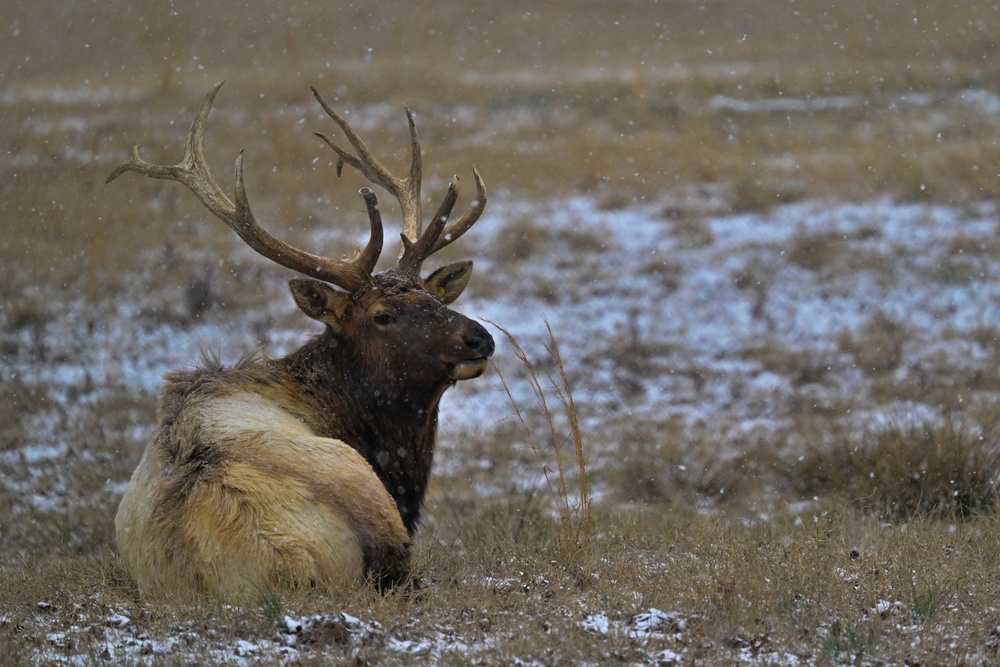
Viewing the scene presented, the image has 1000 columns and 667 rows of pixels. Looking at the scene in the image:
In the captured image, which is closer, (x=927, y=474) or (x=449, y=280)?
(x=449, y=280)

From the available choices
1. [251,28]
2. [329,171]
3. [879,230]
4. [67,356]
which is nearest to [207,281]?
[67,356]

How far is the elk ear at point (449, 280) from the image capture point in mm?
6273

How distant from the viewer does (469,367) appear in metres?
5.50

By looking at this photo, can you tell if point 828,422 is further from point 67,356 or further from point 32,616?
point 67,356

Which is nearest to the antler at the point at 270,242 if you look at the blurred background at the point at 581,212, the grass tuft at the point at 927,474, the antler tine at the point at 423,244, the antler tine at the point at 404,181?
the antler tine at the point at 423,244

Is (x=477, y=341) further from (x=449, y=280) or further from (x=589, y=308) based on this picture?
(x=589, y=308)

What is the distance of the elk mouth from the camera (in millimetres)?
5496

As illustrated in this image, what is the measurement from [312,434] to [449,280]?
1.53 meters

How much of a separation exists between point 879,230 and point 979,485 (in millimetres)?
8418

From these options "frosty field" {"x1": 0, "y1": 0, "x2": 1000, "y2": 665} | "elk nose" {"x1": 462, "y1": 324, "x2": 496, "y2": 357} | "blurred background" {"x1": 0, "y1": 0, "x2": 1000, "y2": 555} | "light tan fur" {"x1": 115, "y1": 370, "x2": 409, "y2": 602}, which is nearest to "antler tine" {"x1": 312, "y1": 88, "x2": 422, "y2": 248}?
"elk nose" {"x1": 462, "y1": 324, "x2": 496, "y2": 357}

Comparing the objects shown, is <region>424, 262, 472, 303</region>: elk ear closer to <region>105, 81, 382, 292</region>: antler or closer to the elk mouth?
<region>105, 81, 382, 292</region>: antler

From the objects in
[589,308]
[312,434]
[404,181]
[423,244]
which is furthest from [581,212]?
[312,434]

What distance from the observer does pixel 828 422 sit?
9453mm

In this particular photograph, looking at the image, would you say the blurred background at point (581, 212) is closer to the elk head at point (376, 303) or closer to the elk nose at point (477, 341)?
the elk head at point (376, 303)
